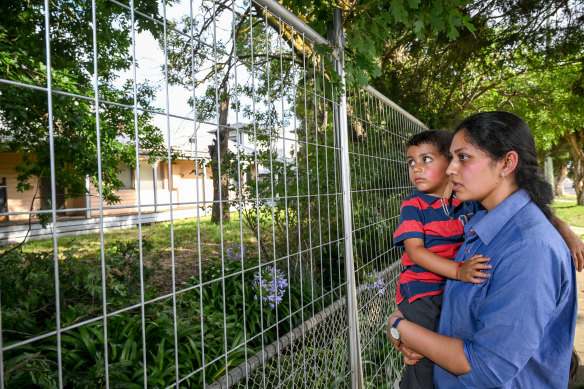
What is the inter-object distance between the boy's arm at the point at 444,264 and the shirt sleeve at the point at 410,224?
0.03m

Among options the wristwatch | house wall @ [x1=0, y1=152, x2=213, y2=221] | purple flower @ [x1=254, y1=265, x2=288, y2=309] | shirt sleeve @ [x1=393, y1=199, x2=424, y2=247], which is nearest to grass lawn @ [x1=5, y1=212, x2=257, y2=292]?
house wall @ [x1=0, y1=152, x2=213, y2=221]

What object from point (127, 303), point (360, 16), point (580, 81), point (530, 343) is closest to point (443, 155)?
point (360, 16)

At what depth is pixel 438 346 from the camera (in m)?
1.21

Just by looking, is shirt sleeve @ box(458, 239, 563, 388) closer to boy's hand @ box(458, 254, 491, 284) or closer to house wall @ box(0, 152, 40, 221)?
boy's hand @ box(458, 254, 491, 284)

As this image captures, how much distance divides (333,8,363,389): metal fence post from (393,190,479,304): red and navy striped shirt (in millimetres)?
488

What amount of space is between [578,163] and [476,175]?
28.5 m

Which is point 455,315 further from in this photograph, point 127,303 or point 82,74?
point 82,74

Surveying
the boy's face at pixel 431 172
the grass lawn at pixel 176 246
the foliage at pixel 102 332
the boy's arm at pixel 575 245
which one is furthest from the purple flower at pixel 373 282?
the grass lawn at pixel 176 246

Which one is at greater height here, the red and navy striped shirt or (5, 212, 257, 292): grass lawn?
the red and navy striped shirt

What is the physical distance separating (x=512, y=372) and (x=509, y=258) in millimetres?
314

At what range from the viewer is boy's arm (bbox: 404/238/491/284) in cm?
116

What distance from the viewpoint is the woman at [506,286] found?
40.4 inches

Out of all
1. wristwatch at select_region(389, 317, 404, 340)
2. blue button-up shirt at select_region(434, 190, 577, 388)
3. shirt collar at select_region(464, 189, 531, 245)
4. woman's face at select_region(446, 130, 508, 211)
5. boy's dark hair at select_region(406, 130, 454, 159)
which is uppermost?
boy's dark hair at select_region(406, 130, 454, 159)

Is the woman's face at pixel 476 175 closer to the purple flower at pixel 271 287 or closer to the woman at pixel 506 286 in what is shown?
the woman at pixel 506 286
